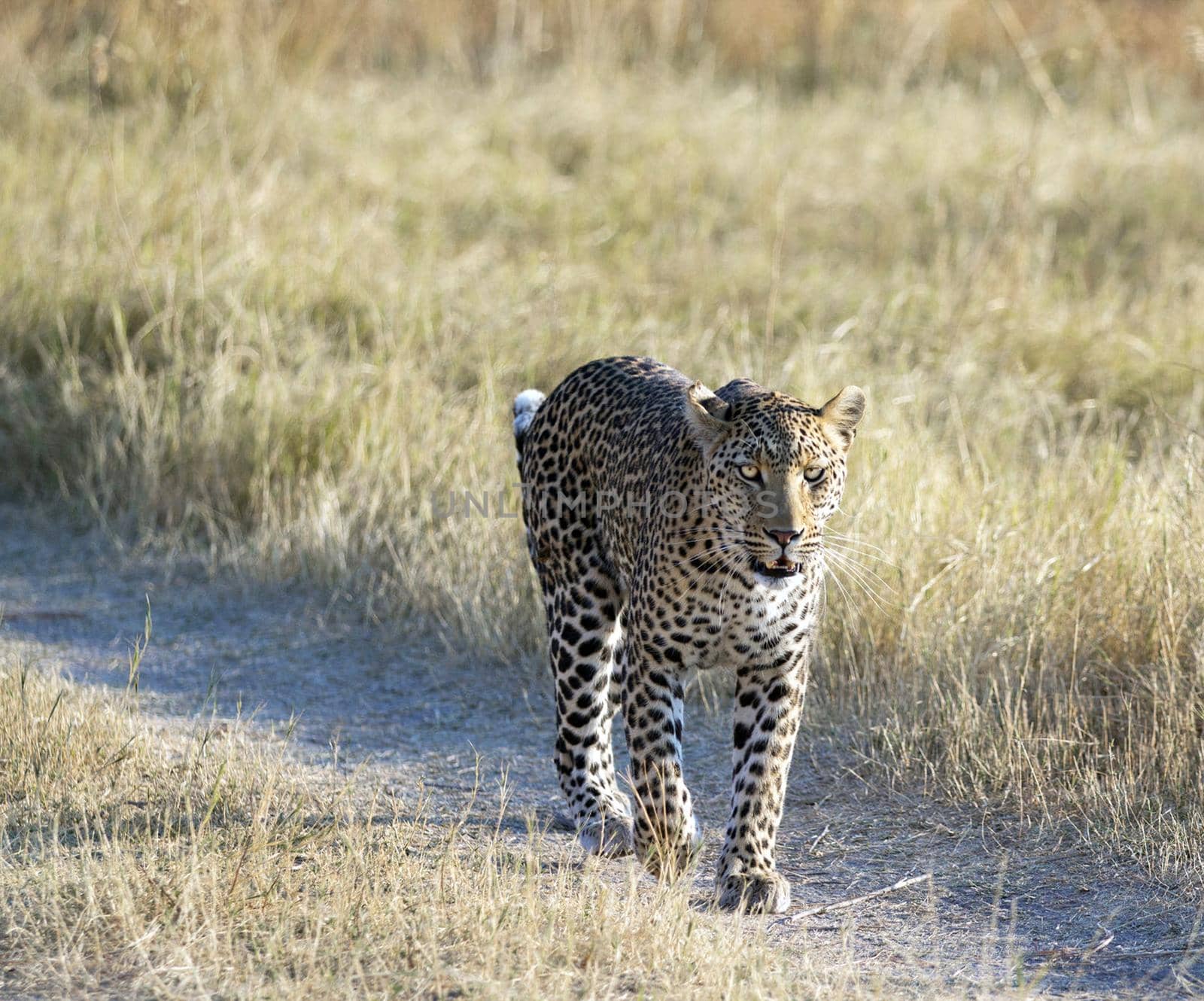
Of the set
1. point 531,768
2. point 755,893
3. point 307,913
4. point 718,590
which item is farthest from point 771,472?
point 531,768

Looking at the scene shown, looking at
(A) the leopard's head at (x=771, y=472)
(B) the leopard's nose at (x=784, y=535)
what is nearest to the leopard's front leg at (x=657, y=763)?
(A) the leopard's head at (x=771, y=472)

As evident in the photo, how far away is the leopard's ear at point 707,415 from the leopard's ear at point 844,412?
253 millimetres

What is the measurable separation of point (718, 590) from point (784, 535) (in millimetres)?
309

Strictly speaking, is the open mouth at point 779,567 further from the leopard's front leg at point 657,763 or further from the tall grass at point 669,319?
the tall grass at point 669,319

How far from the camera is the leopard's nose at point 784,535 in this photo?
4.08m

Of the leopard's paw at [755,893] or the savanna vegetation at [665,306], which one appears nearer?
the leopard's paw at [755,893]

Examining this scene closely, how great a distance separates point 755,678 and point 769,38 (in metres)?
10.3

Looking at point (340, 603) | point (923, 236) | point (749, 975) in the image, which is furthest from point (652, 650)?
point (923, 236)

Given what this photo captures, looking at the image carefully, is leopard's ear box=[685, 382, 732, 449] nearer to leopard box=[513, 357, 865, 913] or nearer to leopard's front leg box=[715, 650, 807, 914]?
leopard box=[513, 357, 865, 913]

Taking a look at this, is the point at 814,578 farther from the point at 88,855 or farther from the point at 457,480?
the point at 457,480

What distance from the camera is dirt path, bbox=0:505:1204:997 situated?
416cm

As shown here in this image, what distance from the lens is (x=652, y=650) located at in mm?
4434

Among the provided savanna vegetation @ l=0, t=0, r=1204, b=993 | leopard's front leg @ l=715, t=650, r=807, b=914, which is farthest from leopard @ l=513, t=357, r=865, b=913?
savanna vegetation @ l=0, t=0, r=1204, b=993

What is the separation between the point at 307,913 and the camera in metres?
3.90
